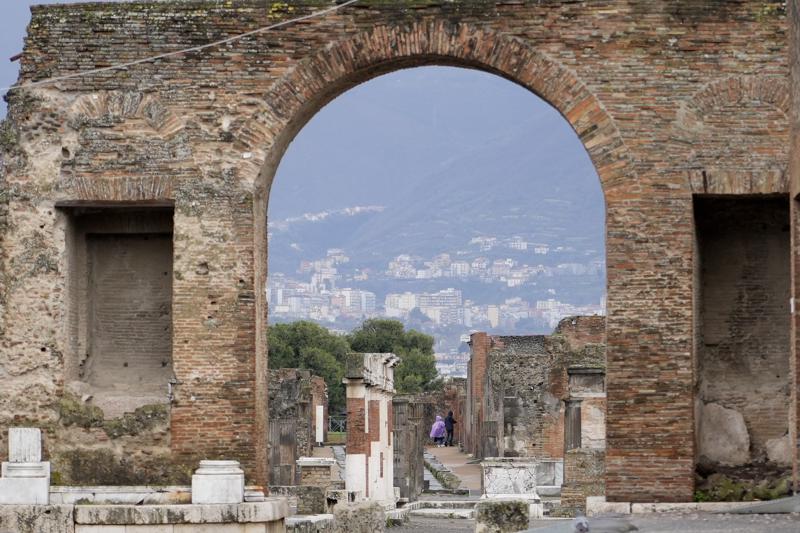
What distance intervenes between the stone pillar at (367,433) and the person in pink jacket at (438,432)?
2959 cm

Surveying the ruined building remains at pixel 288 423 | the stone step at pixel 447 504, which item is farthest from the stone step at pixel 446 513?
the ruined building remains at pixel 288 423

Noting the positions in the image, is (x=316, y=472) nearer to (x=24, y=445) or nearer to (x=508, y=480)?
(x=508, y=480)

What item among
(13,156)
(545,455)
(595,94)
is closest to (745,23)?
(595,94)

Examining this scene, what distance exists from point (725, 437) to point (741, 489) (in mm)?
874

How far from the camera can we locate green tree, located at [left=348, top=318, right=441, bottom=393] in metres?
79.9

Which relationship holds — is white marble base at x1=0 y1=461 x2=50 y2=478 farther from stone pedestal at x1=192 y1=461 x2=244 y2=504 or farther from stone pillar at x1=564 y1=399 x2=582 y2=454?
stone pillar at x1=564 y1=399 x2=582 y2=454

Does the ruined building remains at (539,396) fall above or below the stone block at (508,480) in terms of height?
above

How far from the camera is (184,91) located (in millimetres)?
16906

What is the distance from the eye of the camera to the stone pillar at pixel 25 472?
16031 mm

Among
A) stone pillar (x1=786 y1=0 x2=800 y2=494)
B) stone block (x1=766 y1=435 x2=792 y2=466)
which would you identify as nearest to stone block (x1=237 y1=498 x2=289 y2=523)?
stone pillar (x1=786 y1=0 x2=800 y2=494)

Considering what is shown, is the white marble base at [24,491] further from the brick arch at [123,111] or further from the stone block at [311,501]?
the stone block at [311,501]

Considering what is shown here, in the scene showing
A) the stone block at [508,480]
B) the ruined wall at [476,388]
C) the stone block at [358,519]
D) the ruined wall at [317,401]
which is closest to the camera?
the stone block at [358,519]

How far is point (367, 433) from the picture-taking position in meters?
27.0

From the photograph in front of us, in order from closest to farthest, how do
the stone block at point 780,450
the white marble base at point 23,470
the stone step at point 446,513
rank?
the white marble base at point 23,470
the stone block at point 780,450
the stone step at point 446,513
